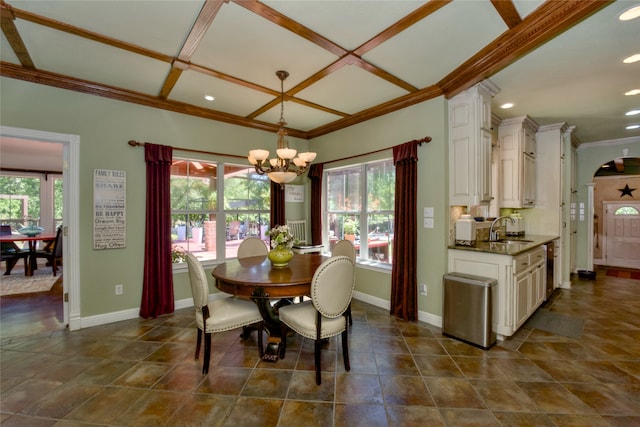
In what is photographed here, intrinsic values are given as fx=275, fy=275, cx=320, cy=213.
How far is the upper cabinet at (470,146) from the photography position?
9.72 feet

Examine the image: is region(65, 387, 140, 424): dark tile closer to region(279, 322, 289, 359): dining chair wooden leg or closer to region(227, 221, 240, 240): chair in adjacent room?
region(279, 322, 289, 359): dining chair wooden leg

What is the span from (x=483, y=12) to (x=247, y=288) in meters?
2.66

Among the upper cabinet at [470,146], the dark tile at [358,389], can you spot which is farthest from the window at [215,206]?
the upper cabinet at [470,146]

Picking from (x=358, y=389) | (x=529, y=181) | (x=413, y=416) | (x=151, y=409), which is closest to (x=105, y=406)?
(x=151, y=409)

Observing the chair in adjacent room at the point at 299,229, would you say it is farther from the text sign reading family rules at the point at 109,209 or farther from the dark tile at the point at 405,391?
the dark tile at the point at 405,391

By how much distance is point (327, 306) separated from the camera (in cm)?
214

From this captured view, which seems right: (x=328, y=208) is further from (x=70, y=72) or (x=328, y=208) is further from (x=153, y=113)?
(x=70, y=72)

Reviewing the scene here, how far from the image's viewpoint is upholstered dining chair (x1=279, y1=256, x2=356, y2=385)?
2.09 m

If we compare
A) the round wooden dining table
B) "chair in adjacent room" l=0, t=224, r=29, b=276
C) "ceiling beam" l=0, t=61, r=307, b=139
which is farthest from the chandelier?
"chair in adjacent room" l=0, t=224, r=29, b=276

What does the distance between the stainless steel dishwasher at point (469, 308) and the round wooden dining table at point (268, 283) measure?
1466 mm

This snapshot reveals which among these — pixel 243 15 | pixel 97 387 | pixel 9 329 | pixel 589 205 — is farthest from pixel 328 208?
pixel 589 205

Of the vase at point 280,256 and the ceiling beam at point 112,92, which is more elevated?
the ceiling beam at point 112,92

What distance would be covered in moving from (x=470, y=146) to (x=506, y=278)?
4.67 ft

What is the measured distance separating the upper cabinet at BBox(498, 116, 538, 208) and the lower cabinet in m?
1.17
